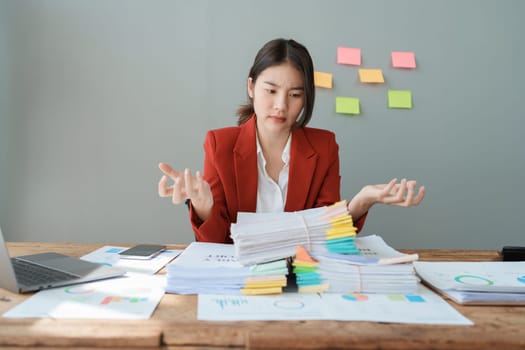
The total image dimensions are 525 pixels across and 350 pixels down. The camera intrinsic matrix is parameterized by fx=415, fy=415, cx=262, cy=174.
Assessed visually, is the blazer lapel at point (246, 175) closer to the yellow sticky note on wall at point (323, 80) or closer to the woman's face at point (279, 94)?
the woman's face at point (279, 94)

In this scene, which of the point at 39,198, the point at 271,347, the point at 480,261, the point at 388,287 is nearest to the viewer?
the point at 271,347

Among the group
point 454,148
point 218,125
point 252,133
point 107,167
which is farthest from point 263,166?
point 454,148

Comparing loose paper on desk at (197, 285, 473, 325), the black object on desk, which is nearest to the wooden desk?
loose paper on desk at (197, 285, 473, 325)

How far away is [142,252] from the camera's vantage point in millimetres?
972

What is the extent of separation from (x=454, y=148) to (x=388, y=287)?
1550 millimetres

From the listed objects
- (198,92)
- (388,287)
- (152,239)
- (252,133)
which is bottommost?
(152,239)

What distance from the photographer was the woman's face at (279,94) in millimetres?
1252

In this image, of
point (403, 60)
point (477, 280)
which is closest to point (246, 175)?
point (477, 280)

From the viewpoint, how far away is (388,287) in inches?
27.8

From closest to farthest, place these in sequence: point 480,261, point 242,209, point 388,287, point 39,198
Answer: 1. point 388,287
2. point 480,261
3. point 242,209
4. point 39,198

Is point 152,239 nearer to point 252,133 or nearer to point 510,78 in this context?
point 252,133

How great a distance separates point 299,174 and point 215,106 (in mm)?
814

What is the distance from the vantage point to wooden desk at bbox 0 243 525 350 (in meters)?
0.52

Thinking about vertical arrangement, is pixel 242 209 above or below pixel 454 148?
below
